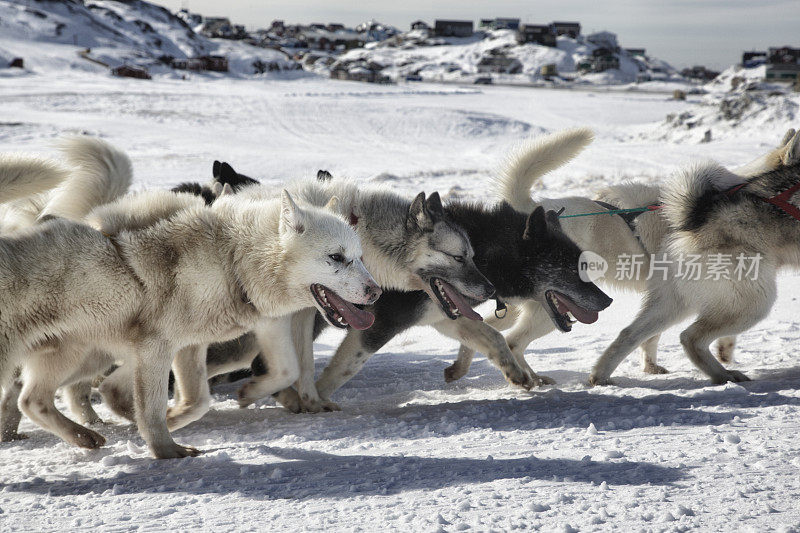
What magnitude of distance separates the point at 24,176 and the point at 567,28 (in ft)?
310

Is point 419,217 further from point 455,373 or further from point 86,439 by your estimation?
point 86,439

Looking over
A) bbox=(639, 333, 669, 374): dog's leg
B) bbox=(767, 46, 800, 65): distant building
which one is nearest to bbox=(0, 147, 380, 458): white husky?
bbox=(639, 333, 669, 374): dog's leg

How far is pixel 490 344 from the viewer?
4312mm

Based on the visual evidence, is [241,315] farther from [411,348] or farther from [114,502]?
[411,348]

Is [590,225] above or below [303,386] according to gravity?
above

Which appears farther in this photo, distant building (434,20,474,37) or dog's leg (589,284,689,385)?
distant building (434,20,474,37)

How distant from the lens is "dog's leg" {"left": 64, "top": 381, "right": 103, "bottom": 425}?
12.8 feet

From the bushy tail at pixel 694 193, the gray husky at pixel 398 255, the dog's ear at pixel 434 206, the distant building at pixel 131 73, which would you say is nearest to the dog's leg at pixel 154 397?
the gray husky at pixel 398 255

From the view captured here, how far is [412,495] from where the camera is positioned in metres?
2.52

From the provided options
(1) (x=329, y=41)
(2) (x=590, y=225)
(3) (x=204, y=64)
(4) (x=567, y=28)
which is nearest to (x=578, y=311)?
(2) (x=590, y=225)

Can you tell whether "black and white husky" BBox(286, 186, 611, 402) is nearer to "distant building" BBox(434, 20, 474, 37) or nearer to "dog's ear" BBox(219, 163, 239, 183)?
"dog's ear" BBox(219, 163, 239, 183)

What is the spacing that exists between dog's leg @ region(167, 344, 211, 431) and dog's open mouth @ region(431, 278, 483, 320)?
1.28m

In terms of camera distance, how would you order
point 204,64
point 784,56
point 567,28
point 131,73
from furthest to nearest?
point 567,28, point 784,56, point 204,64, point 131,73

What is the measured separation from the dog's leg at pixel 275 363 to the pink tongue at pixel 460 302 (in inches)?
34.0
